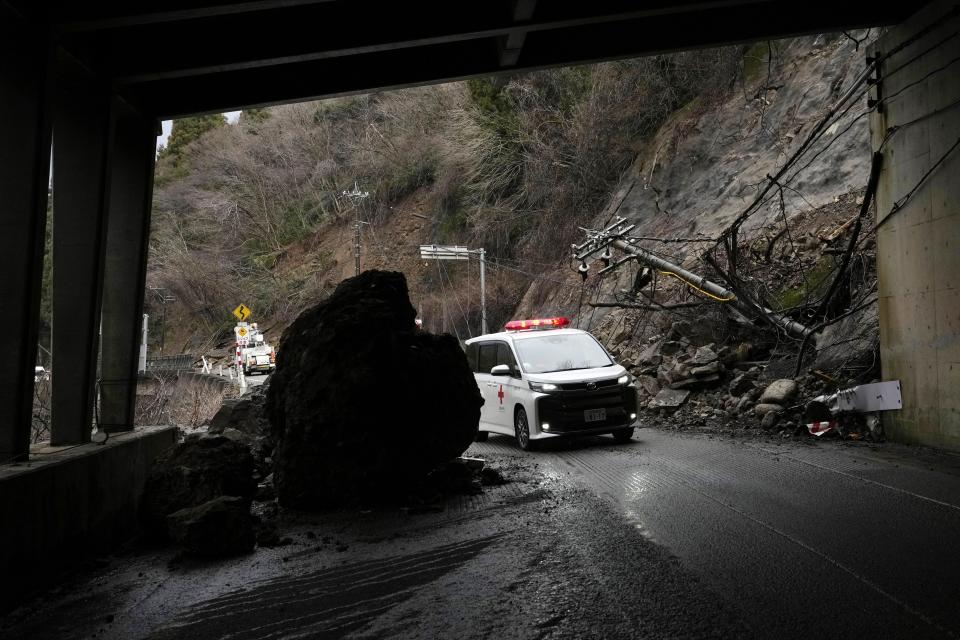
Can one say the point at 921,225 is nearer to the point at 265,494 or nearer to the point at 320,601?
the point at 265,494

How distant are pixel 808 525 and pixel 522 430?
263 inches

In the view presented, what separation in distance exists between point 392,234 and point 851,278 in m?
48.9

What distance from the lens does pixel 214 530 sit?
683cm

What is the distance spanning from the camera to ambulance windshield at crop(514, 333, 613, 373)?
13.0 meters

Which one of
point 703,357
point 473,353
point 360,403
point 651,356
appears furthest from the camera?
point 651,356

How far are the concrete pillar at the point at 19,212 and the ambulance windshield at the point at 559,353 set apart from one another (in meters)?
7.85

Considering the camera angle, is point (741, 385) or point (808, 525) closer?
point (808, 525)

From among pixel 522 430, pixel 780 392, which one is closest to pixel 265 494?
pixel 522 430

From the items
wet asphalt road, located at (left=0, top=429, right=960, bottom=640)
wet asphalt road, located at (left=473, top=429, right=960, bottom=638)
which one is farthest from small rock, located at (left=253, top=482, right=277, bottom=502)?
wet asphalt road, located at (left=473, top=429, right=960, bottom=638)

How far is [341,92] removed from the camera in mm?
10406

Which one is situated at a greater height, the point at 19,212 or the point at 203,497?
the point at 19,212

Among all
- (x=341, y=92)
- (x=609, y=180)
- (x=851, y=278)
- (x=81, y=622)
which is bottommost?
(x=81, y=622)

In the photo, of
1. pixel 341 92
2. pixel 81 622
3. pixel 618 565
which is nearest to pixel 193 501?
pixel 81 622

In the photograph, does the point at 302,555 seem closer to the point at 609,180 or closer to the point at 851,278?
the point at 851,278
